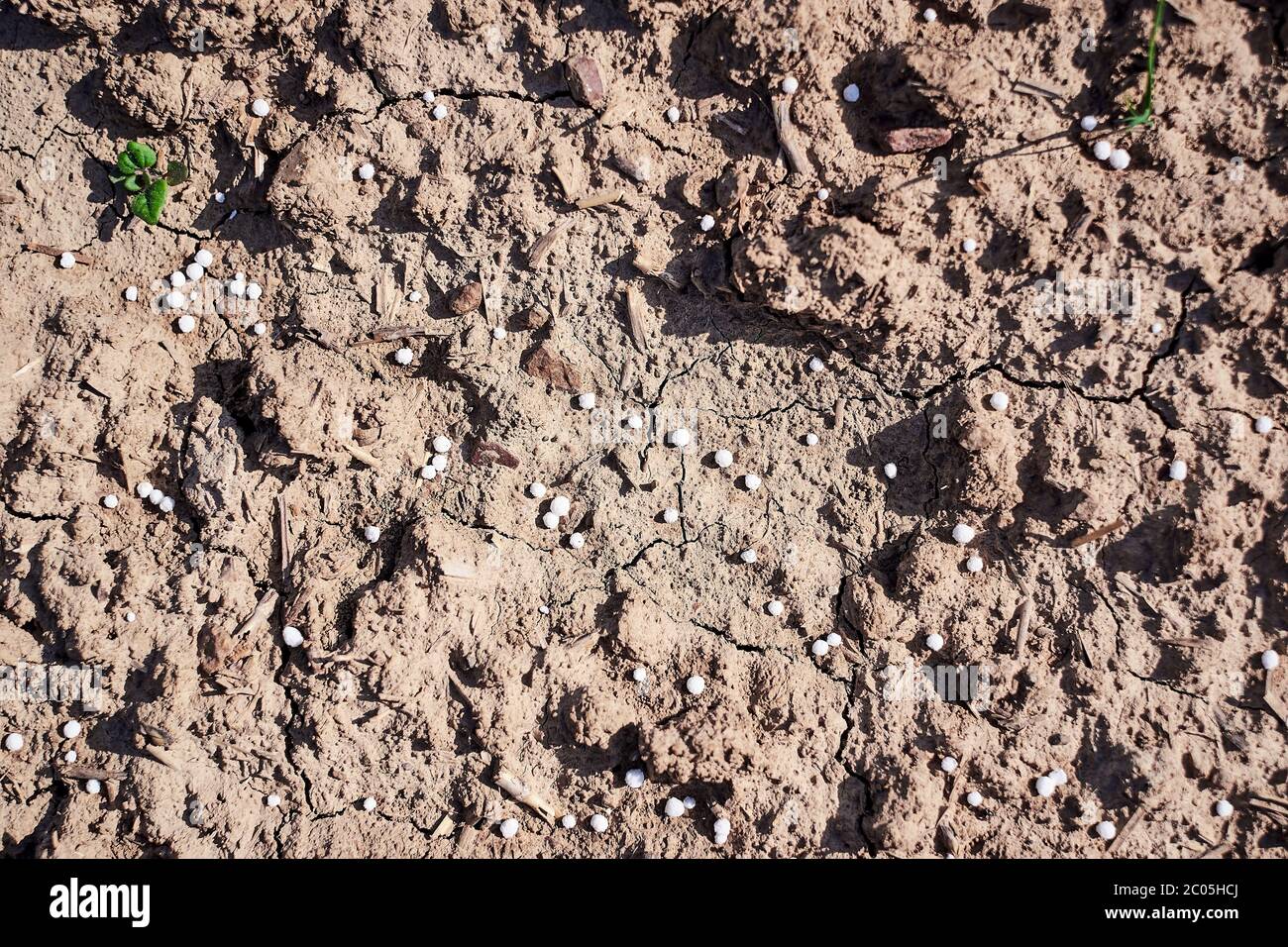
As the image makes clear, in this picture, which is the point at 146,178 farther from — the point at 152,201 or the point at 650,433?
the point at 650,433

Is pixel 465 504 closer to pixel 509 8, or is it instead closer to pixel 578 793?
pixel 578 793

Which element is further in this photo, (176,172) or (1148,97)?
(176,172)

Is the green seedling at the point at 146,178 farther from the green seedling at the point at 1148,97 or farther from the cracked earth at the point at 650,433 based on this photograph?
the green seedling at the point at 1148,97

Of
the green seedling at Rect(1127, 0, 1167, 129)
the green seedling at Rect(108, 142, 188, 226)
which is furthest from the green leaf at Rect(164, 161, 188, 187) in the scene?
the green seedling at Rect(1127, 0, 1167, 129)

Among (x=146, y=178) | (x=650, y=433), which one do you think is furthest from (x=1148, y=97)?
(x=146, y=178)

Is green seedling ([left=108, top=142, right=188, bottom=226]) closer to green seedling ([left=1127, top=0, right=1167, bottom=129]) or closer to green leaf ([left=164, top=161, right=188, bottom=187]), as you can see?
green leaf ([left=164, top=161, right=188, bottom=187])
